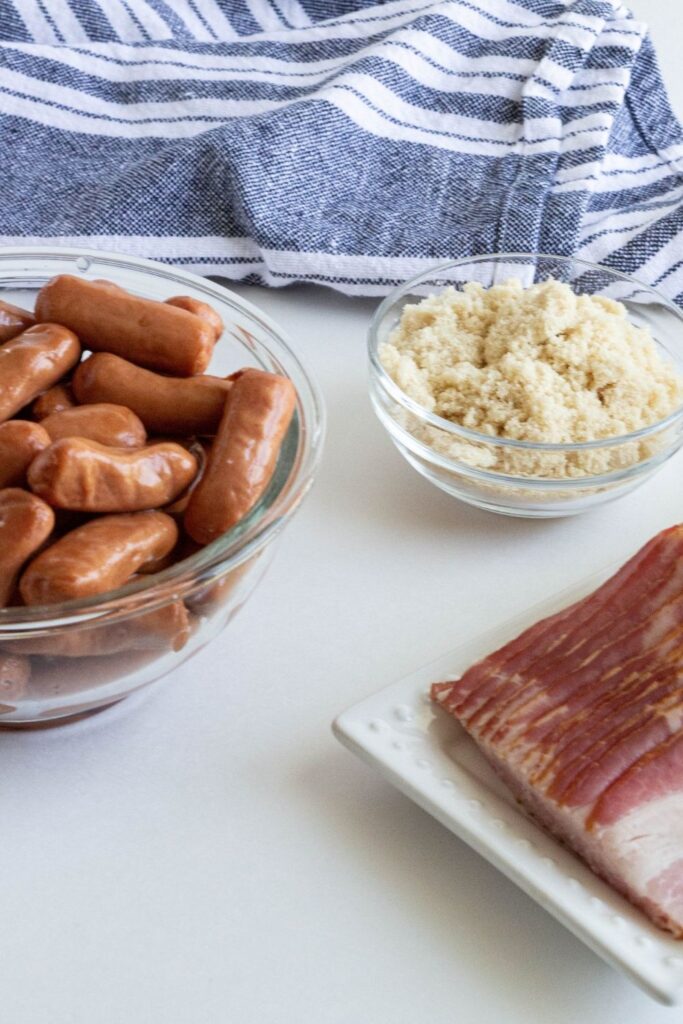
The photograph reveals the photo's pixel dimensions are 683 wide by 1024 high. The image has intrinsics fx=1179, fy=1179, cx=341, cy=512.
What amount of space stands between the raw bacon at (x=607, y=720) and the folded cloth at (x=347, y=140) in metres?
0.65

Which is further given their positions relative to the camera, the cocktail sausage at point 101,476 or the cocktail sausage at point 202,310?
the cocktail sausage at point 202,310

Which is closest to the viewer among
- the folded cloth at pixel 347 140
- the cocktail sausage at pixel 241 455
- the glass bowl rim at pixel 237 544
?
the glass bowl rim at pixel 237 544

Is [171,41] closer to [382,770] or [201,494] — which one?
[201,494]

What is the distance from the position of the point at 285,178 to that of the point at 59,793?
90 centimetres

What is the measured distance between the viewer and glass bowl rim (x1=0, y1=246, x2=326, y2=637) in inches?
29.5

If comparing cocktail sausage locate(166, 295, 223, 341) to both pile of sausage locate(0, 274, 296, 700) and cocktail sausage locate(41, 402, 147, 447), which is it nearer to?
pile of sausage locate(0, 274, 296, 700)

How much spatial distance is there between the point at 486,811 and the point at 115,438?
1.27ft

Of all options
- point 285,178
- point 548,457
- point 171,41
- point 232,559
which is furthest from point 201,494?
point 171,41

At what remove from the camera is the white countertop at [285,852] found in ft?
2.60

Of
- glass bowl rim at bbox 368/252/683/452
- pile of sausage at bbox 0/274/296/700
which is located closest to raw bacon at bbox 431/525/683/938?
glass bowl rim at bbox 368/252/683/452

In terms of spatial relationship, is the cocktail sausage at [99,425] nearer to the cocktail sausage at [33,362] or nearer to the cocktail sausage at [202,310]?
the cocktail sausage at [33,362]

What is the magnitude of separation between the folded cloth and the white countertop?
1.66 ft

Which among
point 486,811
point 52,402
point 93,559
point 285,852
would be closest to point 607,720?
point 486,811

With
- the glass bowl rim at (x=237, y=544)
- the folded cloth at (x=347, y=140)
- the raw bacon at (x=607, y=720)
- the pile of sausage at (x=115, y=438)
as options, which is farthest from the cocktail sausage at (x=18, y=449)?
the folded cloth at (x=347, y=140)
